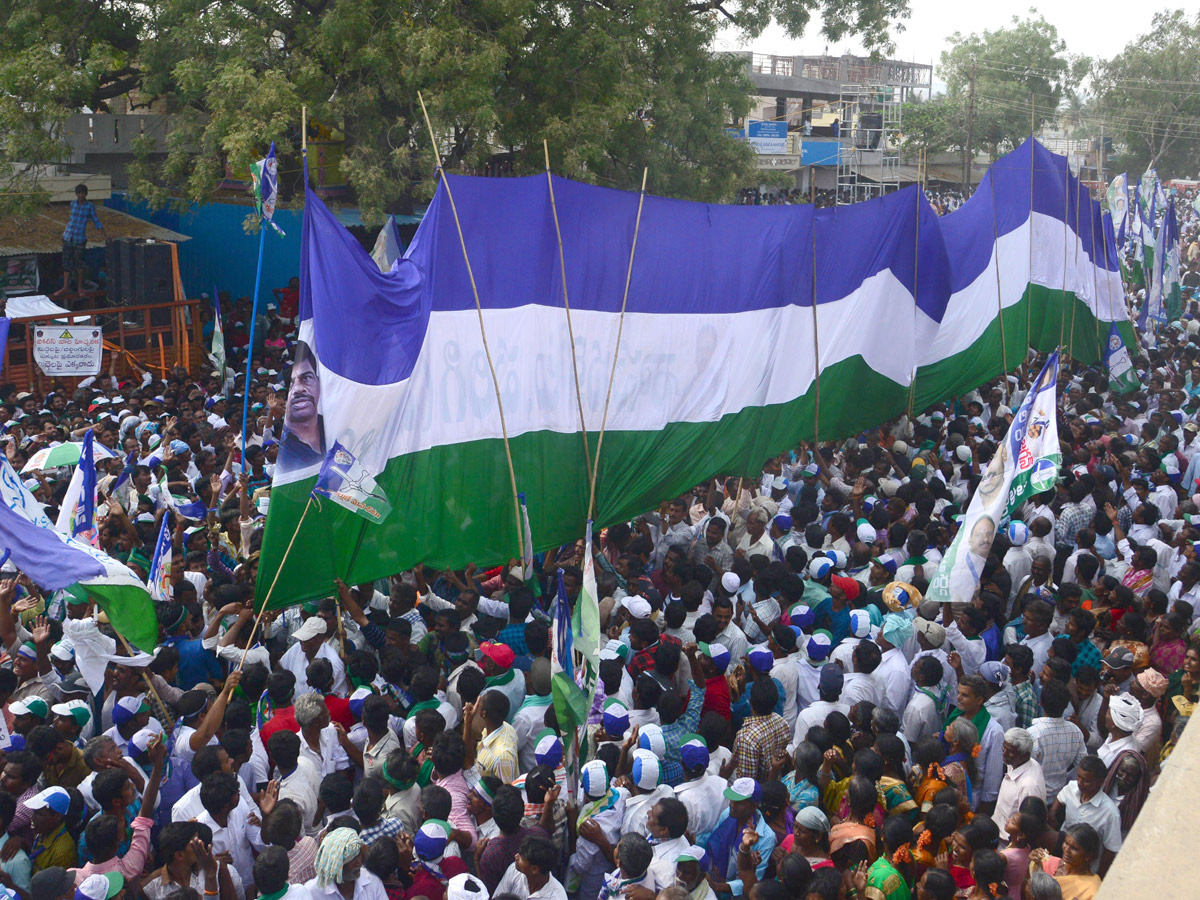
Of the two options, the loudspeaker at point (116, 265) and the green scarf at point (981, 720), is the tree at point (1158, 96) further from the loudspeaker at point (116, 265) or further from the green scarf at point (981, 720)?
the green scarf at point (981, 720)

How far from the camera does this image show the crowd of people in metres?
4.43

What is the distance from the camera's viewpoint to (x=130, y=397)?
12438mm

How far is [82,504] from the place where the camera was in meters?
6.60

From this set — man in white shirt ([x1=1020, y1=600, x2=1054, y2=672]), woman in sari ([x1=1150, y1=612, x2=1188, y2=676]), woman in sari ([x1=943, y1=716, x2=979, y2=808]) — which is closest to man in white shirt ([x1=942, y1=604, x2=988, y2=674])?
man in white shirt ([x1=1020, y1=600, x2=1054, y2=672])

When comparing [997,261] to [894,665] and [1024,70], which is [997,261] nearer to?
[894,665]

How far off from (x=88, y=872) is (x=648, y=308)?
16.3ft

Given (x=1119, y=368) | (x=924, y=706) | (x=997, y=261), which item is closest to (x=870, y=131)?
(x=1119, y=368)

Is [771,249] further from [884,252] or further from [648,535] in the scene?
[648,535]

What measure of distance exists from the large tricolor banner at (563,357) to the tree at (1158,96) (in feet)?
174

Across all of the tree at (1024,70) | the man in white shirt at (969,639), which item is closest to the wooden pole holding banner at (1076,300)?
the man in white shirt at (969,639)

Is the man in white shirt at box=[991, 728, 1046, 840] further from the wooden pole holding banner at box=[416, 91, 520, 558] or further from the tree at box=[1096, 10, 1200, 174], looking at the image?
the tree at box=[1096, 10, 1200, 174]

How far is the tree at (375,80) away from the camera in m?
14.4

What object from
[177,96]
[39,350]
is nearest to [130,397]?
[39,350]

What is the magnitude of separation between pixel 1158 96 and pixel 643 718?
199ft
